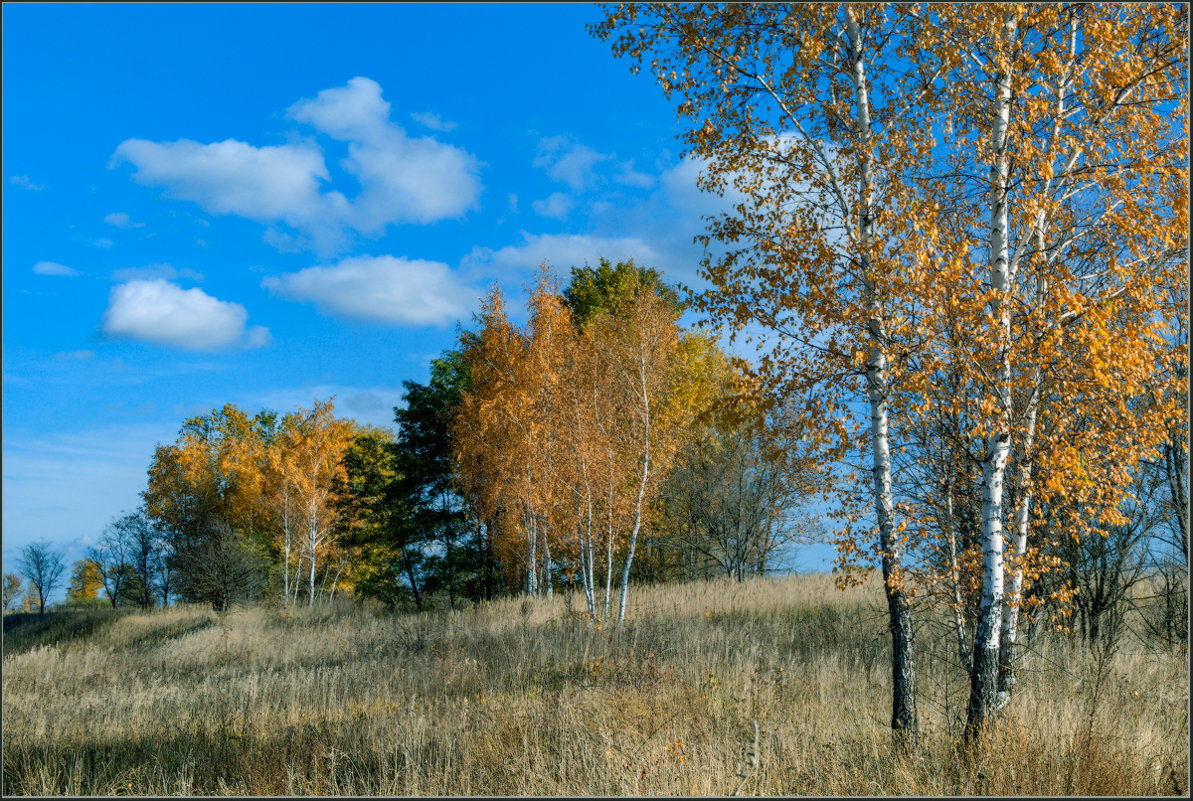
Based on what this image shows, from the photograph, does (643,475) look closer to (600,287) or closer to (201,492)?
(600,287)

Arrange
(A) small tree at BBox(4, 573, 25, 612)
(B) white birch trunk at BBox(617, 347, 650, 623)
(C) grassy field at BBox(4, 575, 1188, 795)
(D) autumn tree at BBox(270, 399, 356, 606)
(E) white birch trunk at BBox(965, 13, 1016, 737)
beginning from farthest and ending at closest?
(A) small tree at BBox(4, 573, 25, 612) < (D) autumn tree at BBox(270, 399, 356, 606) < (B) white birch trunk at BBox(617, 347, 650, 623) < (E) white birch trunk at BBox(965, 13, 1016, 737) < (C) grassy field at BBox(4, 575, 1188, 795)

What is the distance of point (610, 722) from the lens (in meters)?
6.37

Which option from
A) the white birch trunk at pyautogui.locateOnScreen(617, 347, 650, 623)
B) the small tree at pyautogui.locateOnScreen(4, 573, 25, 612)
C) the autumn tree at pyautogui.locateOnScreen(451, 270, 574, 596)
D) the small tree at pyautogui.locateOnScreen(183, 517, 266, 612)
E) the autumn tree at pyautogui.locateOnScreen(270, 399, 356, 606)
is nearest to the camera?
the white birch trunk at pyautogui.locateOnScreen(617, 347, 650, 623)

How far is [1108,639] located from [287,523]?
96.0ft

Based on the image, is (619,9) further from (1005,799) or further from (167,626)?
(167,626)

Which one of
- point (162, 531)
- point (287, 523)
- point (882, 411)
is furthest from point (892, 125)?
point (162, 531)

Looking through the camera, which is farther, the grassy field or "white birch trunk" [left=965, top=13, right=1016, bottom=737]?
"white birch trunk" [left=965, top=13, right=1016, bottom=737]

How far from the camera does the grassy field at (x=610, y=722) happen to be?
5320mm

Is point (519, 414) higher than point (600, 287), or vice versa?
point (600, 287)

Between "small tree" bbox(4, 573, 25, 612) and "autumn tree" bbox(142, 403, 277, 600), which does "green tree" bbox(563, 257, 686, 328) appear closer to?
"autumn tree" bbox(142, 403, 277, 600)

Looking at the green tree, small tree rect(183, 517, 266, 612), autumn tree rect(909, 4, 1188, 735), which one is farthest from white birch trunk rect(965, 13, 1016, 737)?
small tree rect(183, 517, 266, 612)

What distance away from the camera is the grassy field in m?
5.32

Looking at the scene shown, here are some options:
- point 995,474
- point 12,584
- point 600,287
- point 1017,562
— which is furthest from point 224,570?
point 12,584

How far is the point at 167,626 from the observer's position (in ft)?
67.5
